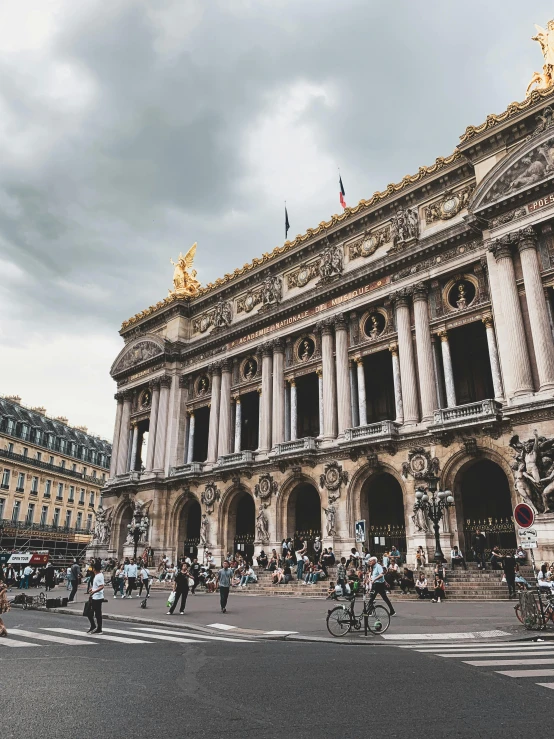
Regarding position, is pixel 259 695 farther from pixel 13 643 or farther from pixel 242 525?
pixel 242 525

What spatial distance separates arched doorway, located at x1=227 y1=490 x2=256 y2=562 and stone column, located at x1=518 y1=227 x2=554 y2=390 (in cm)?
2180

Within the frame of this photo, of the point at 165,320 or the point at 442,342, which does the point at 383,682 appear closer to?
the point at 442,342

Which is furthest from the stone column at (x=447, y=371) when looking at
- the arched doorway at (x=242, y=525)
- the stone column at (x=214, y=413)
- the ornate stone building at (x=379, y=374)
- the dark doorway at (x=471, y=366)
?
the stone column at (x=214, y=413)

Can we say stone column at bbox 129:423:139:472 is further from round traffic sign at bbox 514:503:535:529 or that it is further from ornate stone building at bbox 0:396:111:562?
round traffic sign at bbox 514:503:535:529

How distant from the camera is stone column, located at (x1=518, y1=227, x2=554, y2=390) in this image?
88.6 ft

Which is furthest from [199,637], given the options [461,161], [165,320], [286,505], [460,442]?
[165,320]

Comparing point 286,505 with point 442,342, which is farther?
point 286,505

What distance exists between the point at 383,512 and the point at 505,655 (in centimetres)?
2677

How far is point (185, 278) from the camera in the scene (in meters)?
52.6

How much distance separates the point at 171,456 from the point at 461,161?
99.0 feet

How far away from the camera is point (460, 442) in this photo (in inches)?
1157

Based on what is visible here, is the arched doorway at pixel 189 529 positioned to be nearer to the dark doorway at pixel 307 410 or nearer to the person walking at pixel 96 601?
the dark doorway at pixel 307 410

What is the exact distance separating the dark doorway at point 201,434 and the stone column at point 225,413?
5164 millimetres

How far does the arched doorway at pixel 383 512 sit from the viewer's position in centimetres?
3288
